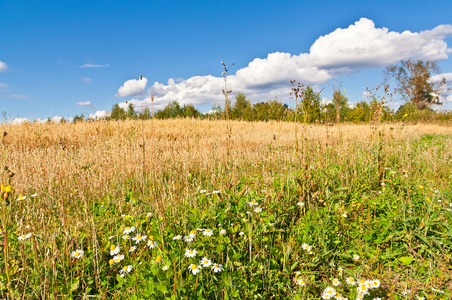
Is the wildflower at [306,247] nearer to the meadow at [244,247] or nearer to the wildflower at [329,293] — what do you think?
the meadow at [244,247]

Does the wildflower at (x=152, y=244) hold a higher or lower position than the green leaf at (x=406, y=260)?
higher

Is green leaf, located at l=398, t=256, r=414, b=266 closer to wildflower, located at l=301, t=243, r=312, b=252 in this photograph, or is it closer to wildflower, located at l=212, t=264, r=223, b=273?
wildflower, located at l=301, t=243, r=312, b=252

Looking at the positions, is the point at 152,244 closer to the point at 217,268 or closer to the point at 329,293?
the point at 217,268

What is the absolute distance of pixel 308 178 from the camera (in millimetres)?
3098

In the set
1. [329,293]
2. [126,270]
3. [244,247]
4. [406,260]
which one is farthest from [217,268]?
[406,260]

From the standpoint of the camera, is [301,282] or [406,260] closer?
[301,282]

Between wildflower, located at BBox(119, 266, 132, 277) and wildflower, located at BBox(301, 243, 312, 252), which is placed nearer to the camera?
wildflower, located at BBox(119, 266, 132, 277)

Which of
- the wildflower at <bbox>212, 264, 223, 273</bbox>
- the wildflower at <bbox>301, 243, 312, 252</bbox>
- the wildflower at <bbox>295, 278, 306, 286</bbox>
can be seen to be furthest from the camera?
the wildflower at <bbox>301, 243, 312, 252</bbox>

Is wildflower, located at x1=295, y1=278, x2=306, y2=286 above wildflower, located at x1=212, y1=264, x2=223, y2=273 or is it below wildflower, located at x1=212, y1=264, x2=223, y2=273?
below

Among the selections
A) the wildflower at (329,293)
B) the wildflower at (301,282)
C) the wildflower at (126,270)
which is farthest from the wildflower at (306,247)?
the wildflower at (126,270)

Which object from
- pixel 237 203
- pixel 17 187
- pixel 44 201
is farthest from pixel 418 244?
pixel 17 187

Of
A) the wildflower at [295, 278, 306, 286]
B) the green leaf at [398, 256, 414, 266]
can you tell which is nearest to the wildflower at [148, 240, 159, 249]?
the wildflower at [295, 278, 306, 286]

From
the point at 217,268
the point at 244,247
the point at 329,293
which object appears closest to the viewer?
the point at 217,268

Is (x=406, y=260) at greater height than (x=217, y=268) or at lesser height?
lesser
